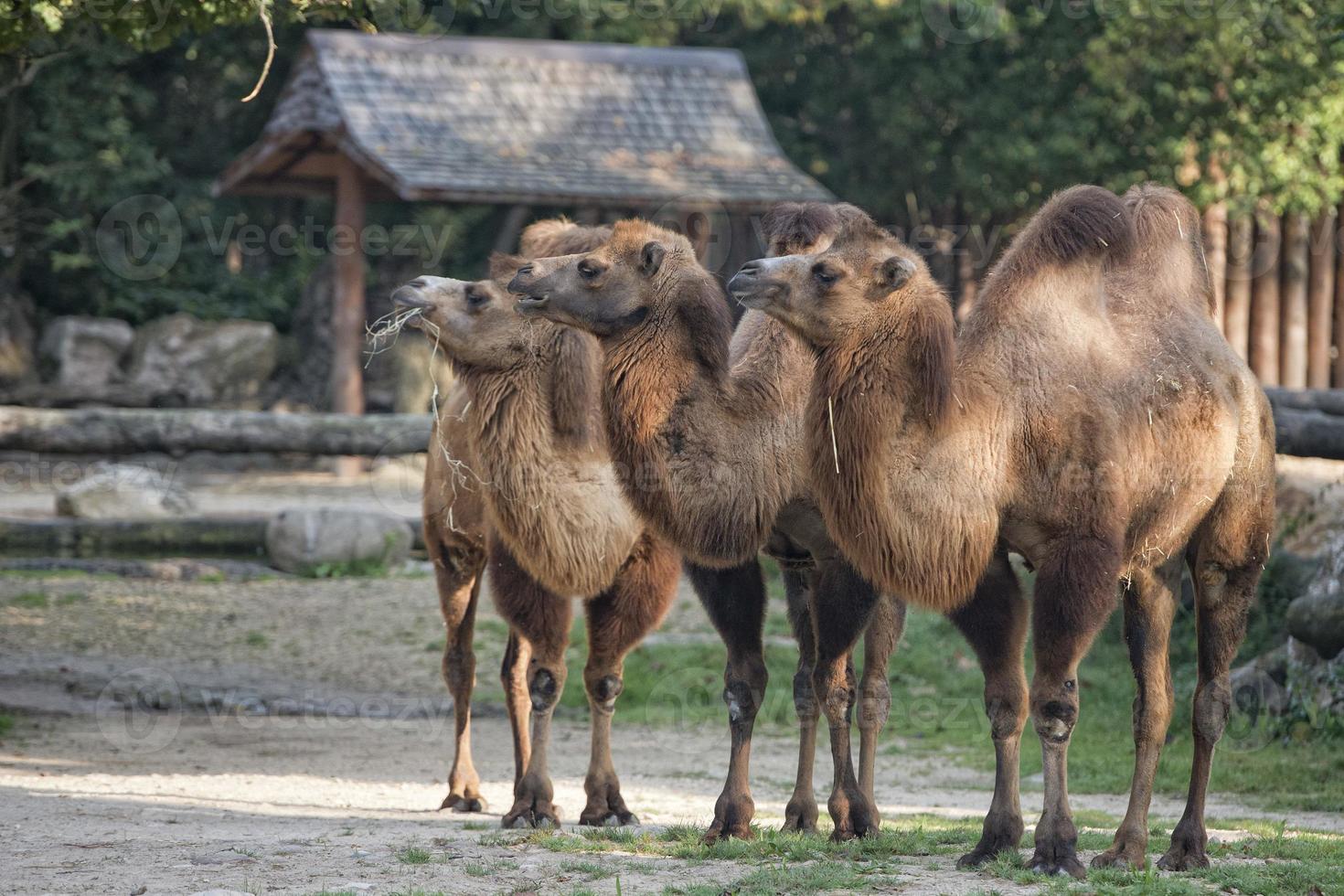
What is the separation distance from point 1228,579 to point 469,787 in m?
3.69

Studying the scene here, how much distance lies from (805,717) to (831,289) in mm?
1993

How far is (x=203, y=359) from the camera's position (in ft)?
72.6

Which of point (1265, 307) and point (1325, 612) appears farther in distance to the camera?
point (1265, 307)

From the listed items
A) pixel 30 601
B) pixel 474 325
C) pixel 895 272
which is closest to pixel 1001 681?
pixel 895 272

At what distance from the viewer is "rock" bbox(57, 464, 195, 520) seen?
49.3 feet

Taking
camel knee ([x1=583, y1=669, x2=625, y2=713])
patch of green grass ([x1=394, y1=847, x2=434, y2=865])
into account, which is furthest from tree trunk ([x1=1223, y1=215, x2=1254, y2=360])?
patch of green grass ([x1=394, y1=847, x2=434, y2=865])

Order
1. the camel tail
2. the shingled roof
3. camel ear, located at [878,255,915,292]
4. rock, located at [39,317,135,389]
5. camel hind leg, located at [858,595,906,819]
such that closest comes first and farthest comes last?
camel ear, located at [878,255,915,292], the camel tail, camel hind leg, located at [858,595,906,819], the shingled roof, rock, located at [39,317,135,389]

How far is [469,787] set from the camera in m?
7.84

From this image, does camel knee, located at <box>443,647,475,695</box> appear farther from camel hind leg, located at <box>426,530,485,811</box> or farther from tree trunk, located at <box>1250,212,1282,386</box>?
tree trunk, located at <box>1250,212,1282,386</box>

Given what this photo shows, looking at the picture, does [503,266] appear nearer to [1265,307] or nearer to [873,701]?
[873,701]

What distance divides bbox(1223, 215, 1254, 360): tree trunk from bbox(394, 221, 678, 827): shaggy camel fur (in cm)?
1254

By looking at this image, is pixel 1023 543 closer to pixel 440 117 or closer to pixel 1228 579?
pixel 1228 579

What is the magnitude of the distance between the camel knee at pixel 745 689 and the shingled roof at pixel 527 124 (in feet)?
35.8

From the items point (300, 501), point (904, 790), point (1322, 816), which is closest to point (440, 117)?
point (300, 501)
